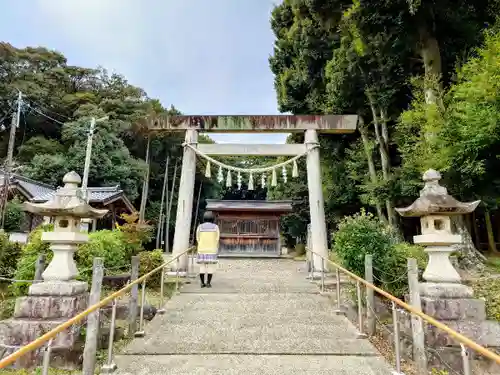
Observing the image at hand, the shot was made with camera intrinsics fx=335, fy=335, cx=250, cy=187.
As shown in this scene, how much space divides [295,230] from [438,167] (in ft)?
52.8

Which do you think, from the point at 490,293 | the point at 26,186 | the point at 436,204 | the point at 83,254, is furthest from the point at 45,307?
the point at 26,186

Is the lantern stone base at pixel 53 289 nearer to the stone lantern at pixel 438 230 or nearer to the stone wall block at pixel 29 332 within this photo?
the stone wall block at pixel 29 332

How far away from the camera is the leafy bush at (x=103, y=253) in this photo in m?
8.39

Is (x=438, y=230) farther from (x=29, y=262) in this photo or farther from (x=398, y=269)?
(x=29, y=262)

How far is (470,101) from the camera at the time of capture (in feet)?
28.7

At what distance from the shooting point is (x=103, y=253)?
9070mm

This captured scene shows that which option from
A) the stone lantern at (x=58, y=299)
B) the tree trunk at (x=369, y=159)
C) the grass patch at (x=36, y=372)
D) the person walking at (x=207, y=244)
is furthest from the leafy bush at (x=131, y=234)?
the tree trunk at (x=369, y=159)

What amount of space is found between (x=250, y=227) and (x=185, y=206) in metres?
10.9

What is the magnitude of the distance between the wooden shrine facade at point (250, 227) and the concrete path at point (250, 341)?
13196 millimetres

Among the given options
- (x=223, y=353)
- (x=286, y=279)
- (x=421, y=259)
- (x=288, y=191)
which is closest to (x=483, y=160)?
(x=421, y=259)

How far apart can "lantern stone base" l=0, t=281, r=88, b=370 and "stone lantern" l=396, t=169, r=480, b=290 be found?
232 inches

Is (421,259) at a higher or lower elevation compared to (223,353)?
higher

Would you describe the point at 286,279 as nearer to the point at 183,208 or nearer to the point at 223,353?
the point at 183,208

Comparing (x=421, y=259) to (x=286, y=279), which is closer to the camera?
(x=421, y=259)
